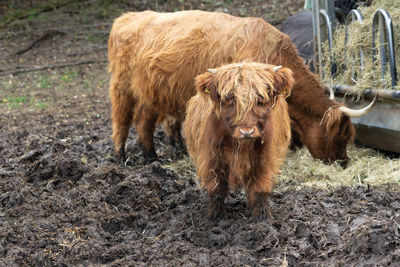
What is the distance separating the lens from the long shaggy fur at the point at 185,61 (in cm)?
623

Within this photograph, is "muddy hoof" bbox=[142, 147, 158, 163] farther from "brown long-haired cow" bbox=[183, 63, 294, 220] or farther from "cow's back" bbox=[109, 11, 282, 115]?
"brown long-haired cow" bbox=[183, 63, 294, 220]

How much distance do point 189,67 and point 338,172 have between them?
1935 mm

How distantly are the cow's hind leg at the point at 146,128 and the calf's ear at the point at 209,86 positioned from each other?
284 centimetres

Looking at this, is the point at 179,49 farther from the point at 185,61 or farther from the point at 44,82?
the point at 44,82

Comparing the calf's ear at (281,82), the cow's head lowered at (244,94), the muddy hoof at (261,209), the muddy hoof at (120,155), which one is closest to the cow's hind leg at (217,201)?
the muddy hoof at (261,209)

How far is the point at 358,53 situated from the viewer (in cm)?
662

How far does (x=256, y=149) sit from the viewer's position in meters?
4.48

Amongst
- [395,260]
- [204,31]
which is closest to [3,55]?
[204,31]

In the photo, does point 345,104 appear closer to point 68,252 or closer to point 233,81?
point 233,81

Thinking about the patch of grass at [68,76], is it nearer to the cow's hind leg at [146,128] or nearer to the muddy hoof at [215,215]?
the cow's hind leg at [146,128]

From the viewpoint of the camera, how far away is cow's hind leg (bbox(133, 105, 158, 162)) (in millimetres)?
7188

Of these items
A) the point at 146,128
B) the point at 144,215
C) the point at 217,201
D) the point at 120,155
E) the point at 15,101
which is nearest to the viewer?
the point at 217,201

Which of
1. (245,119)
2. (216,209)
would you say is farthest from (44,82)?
(245,119)

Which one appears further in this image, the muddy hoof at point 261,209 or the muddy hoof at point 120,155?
the muddy hoof at point 120,155
